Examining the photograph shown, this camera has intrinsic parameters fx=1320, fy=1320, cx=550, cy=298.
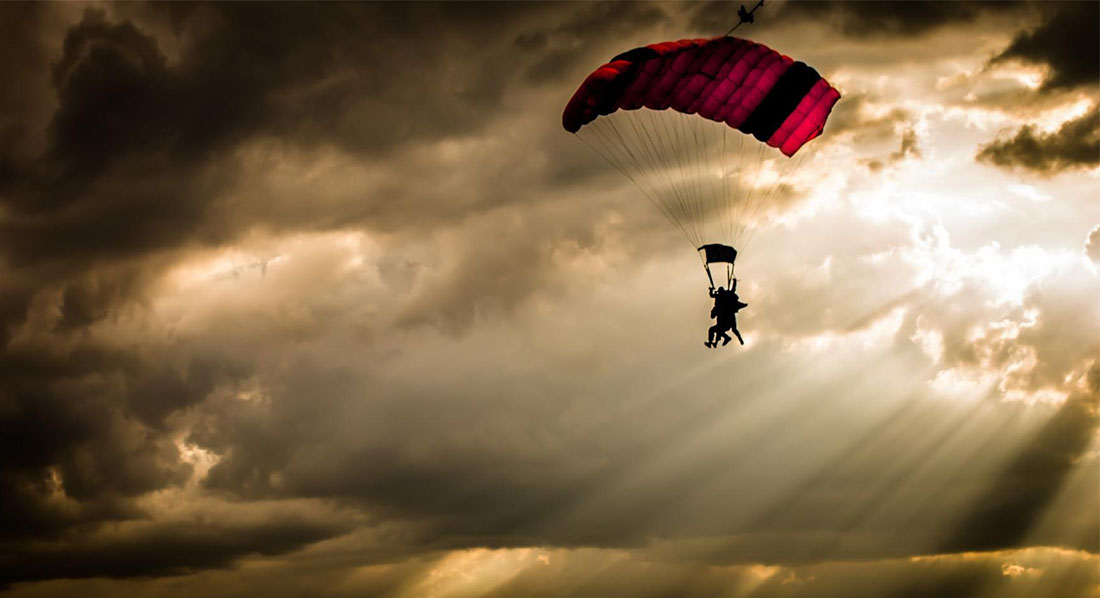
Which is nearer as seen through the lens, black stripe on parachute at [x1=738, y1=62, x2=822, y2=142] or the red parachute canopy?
the red parachute canopy

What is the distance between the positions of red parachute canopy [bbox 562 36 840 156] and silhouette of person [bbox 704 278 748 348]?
6.40 m

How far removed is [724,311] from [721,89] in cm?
920

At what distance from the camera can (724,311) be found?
5519 centimetres

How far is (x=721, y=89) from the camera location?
53094 mm

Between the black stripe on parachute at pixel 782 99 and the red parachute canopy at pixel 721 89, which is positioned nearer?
the red parachute canopy at pixel 721 89

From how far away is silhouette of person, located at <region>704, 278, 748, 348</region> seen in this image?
55125mm

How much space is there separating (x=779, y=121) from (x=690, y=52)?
207 inches

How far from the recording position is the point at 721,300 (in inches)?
2170

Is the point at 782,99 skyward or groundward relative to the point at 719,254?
skyward

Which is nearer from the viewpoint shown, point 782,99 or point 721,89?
point 721,89

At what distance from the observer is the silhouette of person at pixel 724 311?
2170 inches

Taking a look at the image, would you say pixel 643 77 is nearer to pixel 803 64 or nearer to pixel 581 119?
pixel 581 119

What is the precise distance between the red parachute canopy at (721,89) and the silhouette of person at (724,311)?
6400mm

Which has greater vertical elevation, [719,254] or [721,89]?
[721,89]
